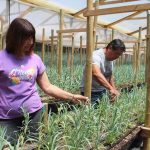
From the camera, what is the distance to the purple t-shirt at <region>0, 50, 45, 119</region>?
89.6 inches

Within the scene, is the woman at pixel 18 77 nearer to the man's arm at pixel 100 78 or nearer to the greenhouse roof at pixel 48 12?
the man's arm at pixel 100 78

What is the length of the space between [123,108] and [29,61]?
1374 mm

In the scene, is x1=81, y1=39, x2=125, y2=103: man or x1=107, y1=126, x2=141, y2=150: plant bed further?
x1=81, y1=39, x2=125, y2=103: man

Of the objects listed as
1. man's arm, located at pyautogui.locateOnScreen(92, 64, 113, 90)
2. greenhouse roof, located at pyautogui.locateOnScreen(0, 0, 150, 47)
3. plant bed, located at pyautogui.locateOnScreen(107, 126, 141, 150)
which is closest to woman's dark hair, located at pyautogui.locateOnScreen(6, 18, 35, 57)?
plant bed, located at pyautogui.locateOnScreen(107, 126, 141, 150)

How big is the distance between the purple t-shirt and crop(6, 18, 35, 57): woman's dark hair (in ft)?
0.23

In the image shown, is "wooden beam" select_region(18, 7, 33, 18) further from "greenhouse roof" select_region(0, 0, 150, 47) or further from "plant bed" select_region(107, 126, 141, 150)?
"plant bed" select_region(107, 126, 141, 150)

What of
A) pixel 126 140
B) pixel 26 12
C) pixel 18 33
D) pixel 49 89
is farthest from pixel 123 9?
pixel 26 12

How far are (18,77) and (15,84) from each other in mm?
51

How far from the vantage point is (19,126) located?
7.95 ft

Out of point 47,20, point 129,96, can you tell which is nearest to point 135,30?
point 47,20

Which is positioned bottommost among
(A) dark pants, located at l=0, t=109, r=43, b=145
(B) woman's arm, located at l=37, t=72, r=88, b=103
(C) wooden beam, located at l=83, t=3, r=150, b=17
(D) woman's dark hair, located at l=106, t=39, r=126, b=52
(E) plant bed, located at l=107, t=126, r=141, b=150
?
(E) plant bed, located at l=107, t=126, r=141, b=150

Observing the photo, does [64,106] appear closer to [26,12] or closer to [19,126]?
[19,126]

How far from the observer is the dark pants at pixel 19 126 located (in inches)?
92.4

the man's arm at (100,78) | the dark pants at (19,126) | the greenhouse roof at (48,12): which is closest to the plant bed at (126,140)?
the man's arm at (100,78)
